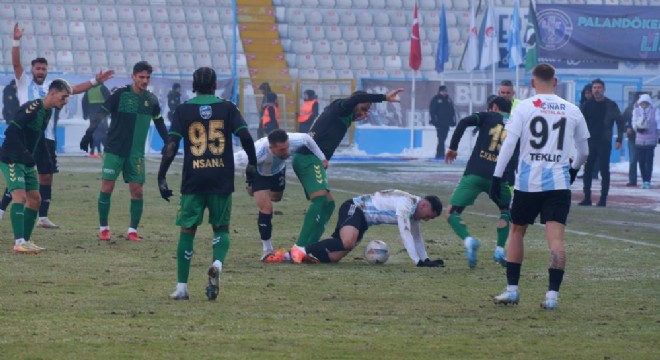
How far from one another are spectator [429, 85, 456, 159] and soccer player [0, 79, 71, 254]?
2655 cm

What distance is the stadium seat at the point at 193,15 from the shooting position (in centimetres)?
4684

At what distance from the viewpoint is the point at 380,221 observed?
13.6m

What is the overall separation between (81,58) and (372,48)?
32.6ft

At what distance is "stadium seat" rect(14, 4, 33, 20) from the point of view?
45.2m

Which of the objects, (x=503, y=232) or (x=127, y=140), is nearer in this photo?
(x=503, y=232)

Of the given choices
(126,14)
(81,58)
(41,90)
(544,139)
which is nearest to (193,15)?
(126,14)

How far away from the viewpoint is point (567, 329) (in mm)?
9180

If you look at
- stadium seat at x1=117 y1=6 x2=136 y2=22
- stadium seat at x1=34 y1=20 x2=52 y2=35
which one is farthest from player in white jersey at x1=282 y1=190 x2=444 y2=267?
stadium seat at x1=117 y1=6 x2=136 y2=22

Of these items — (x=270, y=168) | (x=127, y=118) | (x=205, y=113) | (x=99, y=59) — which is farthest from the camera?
(x=99, y=59)

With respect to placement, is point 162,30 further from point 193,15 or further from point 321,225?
point 321,225

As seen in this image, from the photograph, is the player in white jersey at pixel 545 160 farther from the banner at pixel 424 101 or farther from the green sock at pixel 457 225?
the banner at pixel 424 101

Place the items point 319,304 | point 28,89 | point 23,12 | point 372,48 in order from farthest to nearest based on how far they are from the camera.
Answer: point 372,48
point 23,12
point 28,89
point 319,304

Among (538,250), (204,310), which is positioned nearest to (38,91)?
(538,250)

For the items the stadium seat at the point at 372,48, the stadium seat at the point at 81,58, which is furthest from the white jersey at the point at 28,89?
the stadium seat at the point at 372,48
